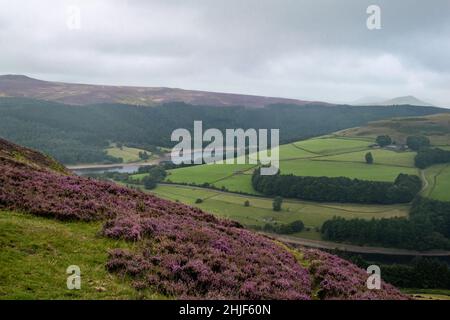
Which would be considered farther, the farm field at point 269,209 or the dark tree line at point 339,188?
the dark tree line at point 339,188

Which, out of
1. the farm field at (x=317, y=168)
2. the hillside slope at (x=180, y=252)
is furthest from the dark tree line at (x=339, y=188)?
the hillside slope at (x=180, y=252)

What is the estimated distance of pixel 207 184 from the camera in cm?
13725

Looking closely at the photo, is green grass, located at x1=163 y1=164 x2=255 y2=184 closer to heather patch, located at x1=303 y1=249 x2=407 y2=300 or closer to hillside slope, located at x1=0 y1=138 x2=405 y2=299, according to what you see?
hillside slope, located at x1=0 y1=138 x2=405 y2=299

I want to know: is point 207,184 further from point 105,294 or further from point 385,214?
point 105,294

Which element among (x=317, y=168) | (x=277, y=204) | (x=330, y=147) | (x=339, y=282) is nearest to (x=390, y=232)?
(x=277, y=204)

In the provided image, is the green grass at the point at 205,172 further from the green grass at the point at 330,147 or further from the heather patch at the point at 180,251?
the heather patch at the point at 180,251

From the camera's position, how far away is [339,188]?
132000mm

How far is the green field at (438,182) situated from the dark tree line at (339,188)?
4290 millimetres

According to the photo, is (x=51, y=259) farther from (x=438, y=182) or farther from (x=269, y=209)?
(x=438, y=182)

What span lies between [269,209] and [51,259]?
109 meters

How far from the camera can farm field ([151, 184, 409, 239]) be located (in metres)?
111

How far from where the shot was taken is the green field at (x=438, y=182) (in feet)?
417
